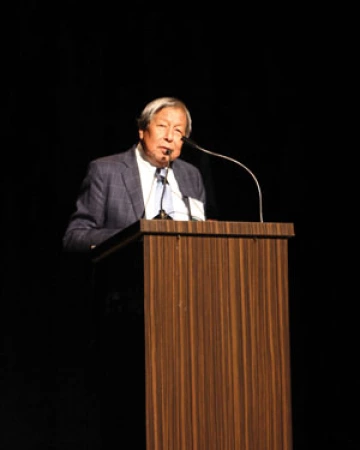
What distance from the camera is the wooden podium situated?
1651 mm

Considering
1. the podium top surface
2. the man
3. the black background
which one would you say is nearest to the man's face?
the man

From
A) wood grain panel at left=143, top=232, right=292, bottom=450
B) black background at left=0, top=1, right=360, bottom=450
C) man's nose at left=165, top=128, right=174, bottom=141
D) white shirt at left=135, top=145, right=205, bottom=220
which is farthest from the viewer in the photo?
black background at left=0, top=1, right=360, bottom=450

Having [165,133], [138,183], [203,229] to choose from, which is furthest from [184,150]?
[203,229]

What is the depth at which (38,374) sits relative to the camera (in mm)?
2912

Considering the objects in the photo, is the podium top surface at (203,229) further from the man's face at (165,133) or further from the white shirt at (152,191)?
the man's face at (165,133)

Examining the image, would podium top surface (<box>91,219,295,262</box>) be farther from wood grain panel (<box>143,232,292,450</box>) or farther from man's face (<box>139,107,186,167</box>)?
man's face (<box>139,107,186,167</box>)

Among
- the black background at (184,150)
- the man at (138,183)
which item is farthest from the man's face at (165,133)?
the black background at (184,150)

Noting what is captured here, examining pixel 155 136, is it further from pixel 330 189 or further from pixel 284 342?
pixel 284 342

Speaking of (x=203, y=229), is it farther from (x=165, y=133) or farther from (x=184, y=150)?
(x=184, y=150)

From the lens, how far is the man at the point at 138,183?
2561 millimetres

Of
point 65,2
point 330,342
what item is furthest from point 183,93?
point 330,342

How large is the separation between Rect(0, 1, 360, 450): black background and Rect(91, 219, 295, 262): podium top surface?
1.22 m

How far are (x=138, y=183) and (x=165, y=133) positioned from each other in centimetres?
23

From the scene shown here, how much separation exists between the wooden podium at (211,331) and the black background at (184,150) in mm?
1212
